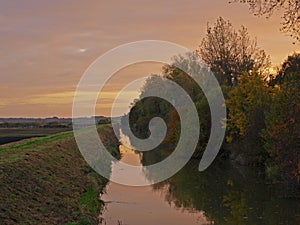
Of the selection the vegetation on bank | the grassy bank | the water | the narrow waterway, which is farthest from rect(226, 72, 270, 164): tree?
the grassy bank

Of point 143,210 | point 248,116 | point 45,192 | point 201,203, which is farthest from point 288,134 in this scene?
point 45,192

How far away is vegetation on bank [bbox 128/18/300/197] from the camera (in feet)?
73.7

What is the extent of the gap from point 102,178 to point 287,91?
11849mm

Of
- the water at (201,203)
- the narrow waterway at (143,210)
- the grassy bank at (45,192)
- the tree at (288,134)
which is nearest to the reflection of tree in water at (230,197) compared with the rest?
the water at (201,203)

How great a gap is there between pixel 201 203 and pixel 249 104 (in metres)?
13.7

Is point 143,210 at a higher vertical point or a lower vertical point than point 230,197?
lower

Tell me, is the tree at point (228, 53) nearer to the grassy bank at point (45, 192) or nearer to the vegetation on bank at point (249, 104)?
the vegetation on bank at point (249, 104)

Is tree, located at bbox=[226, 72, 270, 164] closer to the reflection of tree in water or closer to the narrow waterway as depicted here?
the reflection of tree in water

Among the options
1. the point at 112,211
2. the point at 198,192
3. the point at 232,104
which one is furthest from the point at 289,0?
the point at 232,104

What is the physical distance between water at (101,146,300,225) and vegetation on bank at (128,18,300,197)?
1.69m

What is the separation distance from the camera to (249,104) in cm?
3312

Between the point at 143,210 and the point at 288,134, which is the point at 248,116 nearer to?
the point at 288,134

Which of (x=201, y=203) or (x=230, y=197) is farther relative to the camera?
(x=230, y=197)

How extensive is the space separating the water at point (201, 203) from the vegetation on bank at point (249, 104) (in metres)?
1.69
